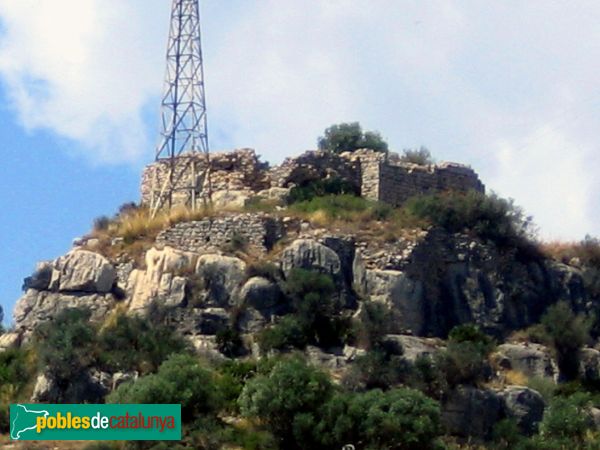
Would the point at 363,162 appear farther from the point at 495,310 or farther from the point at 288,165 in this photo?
the point at 495,310

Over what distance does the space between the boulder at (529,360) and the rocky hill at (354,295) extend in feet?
0.13

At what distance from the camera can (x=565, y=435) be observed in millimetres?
52594

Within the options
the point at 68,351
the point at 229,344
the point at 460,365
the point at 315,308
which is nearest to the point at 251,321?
the point at 229,344

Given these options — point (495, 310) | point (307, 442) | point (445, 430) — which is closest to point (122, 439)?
point (307, 442)

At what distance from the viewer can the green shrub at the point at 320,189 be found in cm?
6006

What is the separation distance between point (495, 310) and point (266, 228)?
589cm

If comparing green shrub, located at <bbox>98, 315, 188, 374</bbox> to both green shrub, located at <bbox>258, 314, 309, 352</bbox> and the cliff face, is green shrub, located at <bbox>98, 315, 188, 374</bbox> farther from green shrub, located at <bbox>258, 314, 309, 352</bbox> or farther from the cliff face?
green shrub, located at <bbox>258, 314, 309, 352</bbox>

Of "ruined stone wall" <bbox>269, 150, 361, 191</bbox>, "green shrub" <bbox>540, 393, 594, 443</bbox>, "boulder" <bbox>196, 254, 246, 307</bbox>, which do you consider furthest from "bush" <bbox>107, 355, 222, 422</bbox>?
"ruined stone wall" <bbox>269, 150, 361, 191</bbox>

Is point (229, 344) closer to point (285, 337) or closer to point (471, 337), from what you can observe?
point (285, 337)

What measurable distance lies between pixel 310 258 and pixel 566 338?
6.33 meters

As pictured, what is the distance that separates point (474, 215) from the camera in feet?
194

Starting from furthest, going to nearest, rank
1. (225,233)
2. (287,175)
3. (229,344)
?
(287,175)
(225,233)
(229,344)

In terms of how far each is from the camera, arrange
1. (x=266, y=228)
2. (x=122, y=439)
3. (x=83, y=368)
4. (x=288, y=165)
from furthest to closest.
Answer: (x=288, y=165) < (x=266, y=228) < (x=83, y=368) < (x=122, y=439)
